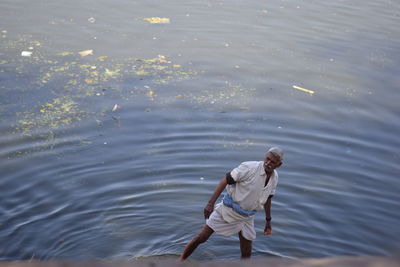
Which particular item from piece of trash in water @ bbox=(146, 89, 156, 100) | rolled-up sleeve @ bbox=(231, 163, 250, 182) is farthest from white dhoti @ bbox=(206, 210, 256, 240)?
piece of trash in water @ bbox=(146, 89, 156, 100)

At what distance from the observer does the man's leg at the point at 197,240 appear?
653cm

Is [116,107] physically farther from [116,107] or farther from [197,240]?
[197,240]

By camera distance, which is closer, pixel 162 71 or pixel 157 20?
pixel 162 71

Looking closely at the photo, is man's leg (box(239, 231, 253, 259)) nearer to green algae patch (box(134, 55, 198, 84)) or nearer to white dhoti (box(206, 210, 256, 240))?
white dhoti (box(206, 210, 256, 240))

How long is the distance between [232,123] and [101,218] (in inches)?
137

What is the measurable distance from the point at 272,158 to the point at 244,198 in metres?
0.55

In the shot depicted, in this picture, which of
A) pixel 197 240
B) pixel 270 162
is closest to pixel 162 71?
pixel 197 240

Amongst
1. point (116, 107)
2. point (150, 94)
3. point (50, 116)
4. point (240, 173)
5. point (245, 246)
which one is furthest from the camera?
point (150, 94)

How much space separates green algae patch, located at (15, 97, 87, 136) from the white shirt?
4.44m

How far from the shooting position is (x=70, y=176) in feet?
28.0

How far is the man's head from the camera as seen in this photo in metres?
5.82

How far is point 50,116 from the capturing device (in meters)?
9.99

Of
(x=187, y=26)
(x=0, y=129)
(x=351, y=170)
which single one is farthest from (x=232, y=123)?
(x=187, y=26)

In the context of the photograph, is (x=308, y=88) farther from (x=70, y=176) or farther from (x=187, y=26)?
(x=70, y=176)
